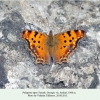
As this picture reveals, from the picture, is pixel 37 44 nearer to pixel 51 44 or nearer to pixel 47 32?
pixel 51 44

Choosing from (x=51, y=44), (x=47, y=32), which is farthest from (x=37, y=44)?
(x=47, y=32)

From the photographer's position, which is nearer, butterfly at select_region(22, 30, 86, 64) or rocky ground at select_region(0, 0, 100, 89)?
rocky ground at select_region(0, 0, 100, 89)

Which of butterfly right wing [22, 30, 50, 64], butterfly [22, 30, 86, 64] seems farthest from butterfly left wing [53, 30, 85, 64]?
butterfly right wing [22, 30, 50, 64]

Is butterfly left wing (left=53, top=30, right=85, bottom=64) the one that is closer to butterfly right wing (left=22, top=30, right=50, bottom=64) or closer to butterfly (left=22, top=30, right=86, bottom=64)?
butterfly (left=22, top=30, right=86, bottom=64)

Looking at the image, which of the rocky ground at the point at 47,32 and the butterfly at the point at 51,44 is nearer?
the rocky ground at the point at 47,32

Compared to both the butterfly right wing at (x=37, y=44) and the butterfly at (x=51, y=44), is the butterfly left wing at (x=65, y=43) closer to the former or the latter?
the butterfly at (x=51, y=44)

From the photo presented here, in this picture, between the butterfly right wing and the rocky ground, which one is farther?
the butterfly right wing

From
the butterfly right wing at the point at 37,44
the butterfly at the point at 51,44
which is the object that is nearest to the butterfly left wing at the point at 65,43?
the butterfly at the point at 51,44
